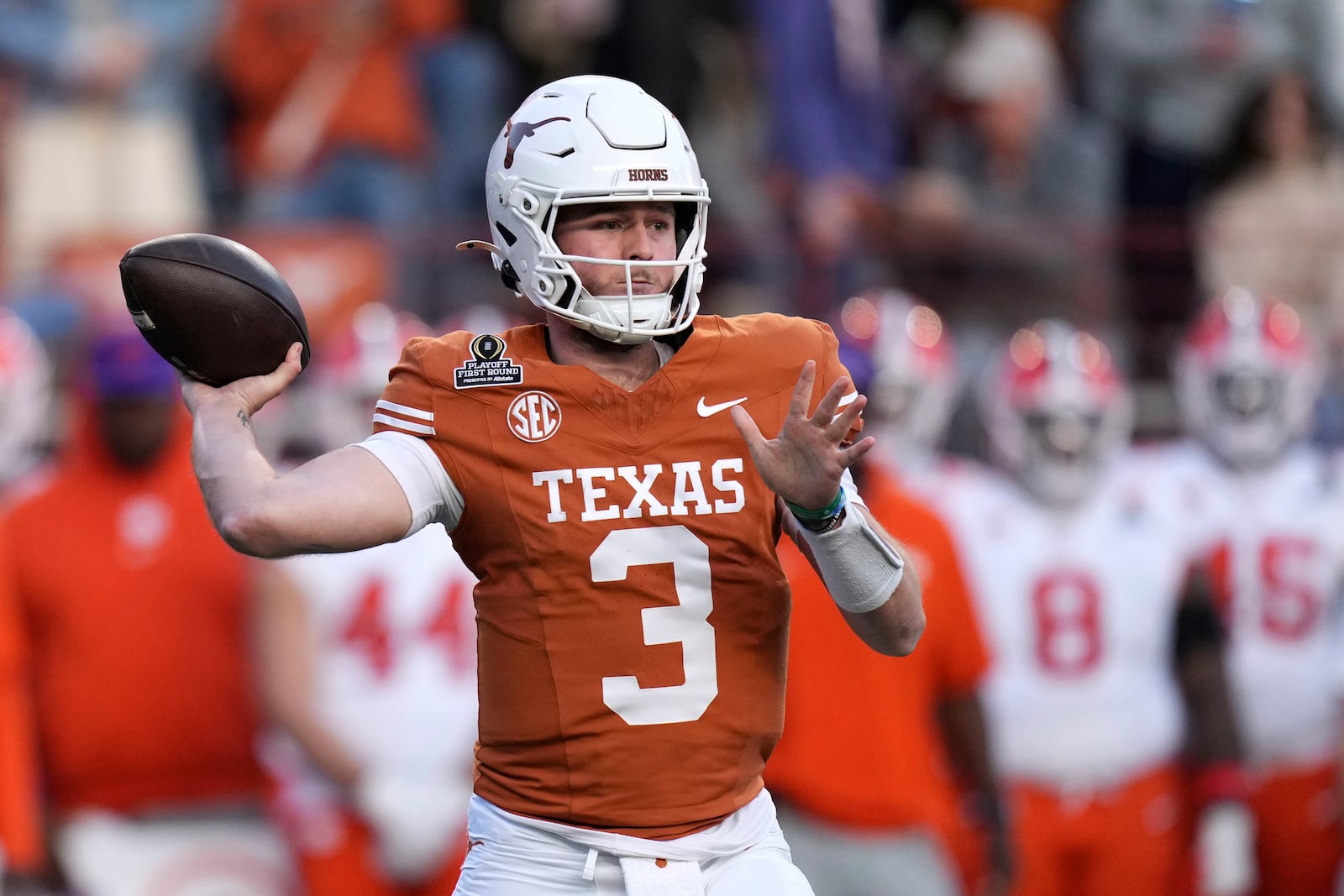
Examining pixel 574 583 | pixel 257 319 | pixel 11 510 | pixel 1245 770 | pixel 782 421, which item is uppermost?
pixel 257 319

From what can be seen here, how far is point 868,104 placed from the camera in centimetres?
768

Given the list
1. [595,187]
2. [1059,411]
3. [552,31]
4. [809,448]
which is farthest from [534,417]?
[552,31]

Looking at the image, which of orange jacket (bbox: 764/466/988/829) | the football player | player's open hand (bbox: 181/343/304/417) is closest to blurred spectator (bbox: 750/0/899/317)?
orange jacket (bbox: 764/466/988/829)

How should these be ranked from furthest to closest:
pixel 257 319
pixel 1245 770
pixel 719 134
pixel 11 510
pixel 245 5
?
Result: pixel 719 134 < pixel 245 5 < pixel 1245 770 < pixel 11 510 < pixel 257 319

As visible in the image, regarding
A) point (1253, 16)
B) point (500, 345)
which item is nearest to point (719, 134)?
point (1253, 16)

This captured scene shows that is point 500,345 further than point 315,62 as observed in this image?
No

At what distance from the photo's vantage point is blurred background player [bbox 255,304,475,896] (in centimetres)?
591

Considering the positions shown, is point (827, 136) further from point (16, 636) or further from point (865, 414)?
point (16, 636)

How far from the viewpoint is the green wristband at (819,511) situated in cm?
296

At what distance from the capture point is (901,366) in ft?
21.7

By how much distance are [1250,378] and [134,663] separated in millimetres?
3816

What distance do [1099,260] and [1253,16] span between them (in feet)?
4.89

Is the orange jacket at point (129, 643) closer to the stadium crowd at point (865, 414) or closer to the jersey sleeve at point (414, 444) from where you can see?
the stadium crowd at point (865, 414)

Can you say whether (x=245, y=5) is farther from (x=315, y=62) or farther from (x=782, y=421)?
(x=782, y=421)
